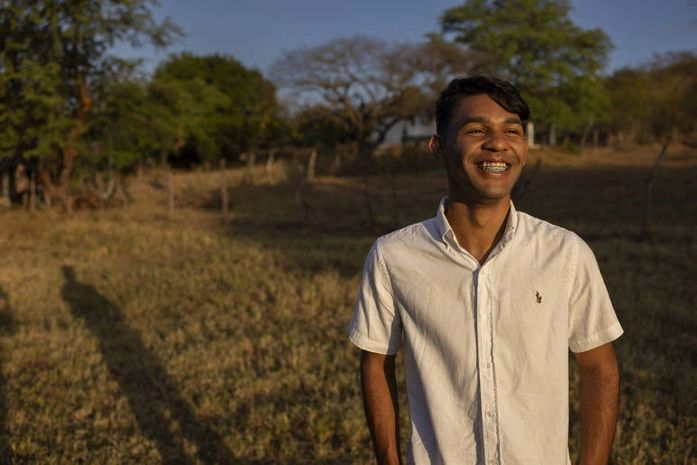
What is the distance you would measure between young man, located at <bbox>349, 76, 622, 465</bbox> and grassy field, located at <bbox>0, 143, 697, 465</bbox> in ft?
7.99

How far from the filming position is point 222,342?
6402 millimetres

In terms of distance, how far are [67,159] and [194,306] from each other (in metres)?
13.3

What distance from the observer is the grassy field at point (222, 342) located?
4.26 meters

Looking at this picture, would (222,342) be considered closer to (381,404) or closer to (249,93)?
(381,404)

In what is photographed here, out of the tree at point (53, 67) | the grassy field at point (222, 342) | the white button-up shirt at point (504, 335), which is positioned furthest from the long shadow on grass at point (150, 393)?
the tree at point (53, 67)

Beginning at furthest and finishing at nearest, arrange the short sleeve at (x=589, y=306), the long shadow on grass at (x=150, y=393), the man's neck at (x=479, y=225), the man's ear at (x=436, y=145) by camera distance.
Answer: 1. the long shadow on grass at (x=150, y=393)
2. the man's ear at (x=436, y=145)
3. the man's neck at (x=479, y=225)
4. the short sleeve at (x=589, y=306)

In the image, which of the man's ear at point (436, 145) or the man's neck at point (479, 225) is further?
the man's ear at point (436, 145)

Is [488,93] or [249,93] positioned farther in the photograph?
[249,93]

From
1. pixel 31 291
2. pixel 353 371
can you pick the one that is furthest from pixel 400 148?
pixel 353 371

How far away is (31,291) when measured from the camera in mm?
8734

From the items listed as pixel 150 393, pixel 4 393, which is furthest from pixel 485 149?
pixel 4 393

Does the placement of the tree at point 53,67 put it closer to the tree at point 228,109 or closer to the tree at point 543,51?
the tree at point 228,109

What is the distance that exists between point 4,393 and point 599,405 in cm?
498

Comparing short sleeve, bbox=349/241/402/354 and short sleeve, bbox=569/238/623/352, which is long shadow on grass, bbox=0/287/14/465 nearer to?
short sleeve, bbox=349/241/402/354
